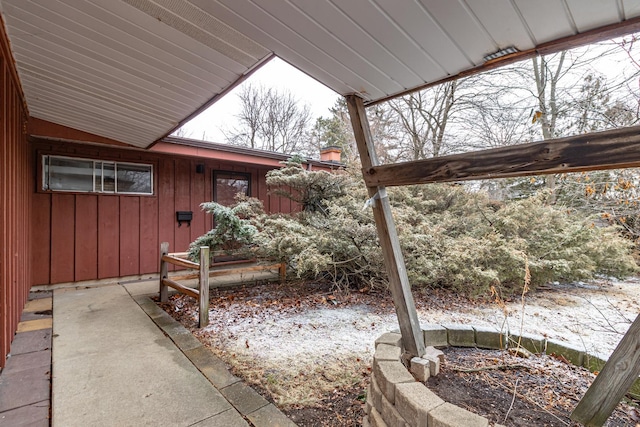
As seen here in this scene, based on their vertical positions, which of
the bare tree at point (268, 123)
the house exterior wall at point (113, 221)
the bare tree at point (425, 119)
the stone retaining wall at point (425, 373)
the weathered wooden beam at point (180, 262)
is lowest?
the stone retaining wall at point (425, 373)

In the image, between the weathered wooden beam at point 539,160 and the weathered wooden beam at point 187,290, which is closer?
the weathered wooden beam at point 539,160

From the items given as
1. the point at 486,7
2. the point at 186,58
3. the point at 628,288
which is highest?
the point at 186,58

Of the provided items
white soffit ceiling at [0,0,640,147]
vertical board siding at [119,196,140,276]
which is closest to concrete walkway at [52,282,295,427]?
vertical board siding at [119,196,140,276]

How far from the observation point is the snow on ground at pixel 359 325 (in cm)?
271

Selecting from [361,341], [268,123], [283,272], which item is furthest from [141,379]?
[268,123]

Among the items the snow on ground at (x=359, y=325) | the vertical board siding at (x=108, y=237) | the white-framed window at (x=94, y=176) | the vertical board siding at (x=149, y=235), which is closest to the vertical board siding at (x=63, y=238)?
the white-framed window at (x=94, y=176)

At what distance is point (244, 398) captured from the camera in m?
1.94

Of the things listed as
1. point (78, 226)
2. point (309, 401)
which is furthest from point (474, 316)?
point (78, 226)

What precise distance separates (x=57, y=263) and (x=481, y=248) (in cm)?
631

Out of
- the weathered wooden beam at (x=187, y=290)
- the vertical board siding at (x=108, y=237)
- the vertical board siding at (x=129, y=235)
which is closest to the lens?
the weathered wooden beam at (x=187, y=290)

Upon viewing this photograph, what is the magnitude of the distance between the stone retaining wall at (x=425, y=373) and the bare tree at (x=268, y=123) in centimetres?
1255

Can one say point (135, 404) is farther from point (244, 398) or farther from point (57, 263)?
point (57, 263)

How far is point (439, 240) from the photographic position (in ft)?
13.9

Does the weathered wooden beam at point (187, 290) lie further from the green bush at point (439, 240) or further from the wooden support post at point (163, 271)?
the green bush at point (439, 240)
